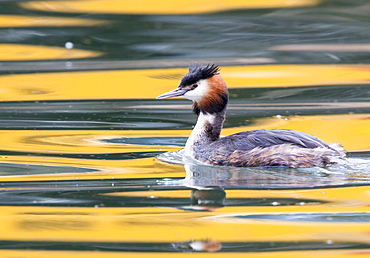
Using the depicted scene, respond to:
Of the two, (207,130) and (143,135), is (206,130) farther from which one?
(143,135)

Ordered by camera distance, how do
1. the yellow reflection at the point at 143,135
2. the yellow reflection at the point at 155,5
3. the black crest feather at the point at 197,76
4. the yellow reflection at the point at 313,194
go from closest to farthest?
the yellow reflection at the point at 313,194, the black crest feather at the point at 197,76, the yellow reflection at the point at 143,135, the yellow reflection at the point at 155,5

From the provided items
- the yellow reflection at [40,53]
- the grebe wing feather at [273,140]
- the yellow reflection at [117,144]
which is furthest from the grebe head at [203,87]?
the yellow reflection at [40,53]

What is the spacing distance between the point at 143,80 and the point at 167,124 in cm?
168

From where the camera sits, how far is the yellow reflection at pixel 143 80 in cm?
1004

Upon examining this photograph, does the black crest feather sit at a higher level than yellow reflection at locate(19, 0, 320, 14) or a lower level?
lower

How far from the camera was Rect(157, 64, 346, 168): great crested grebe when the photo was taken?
6.82 meters

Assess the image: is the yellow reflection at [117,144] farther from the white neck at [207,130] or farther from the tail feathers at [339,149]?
the tail feathers at [339,149]

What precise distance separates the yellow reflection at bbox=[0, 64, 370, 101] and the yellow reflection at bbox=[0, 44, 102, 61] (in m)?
0.55

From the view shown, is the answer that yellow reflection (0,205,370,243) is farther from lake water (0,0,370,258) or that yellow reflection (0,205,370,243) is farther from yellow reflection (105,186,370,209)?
yellow reflection (105,186,370,209)

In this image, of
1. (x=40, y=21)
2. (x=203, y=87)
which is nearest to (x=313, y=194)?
(x=203, y=87)

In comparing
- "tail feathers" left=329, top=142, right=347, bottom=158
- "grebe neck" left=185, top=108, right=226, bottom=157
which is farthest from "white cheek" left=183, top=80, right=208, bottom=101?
"tail feathers" left=329, top=142, right=347, bottom=158

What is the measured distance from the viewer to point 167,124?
29.0ft

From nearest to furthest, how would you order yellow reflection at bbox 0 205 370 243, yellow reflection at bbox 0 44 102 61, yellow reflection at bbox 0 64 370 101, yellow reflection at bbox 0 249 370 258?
yellow reflection at bbox 0 249 370 258
yellow reflection at bbox 0 205 370 243
yellow reflection at bbox 0 64 370 101
yellow reflection at bbox 0 44 102 61

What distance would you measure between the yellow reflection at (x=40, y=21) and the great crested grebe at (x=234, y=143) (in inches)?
161
